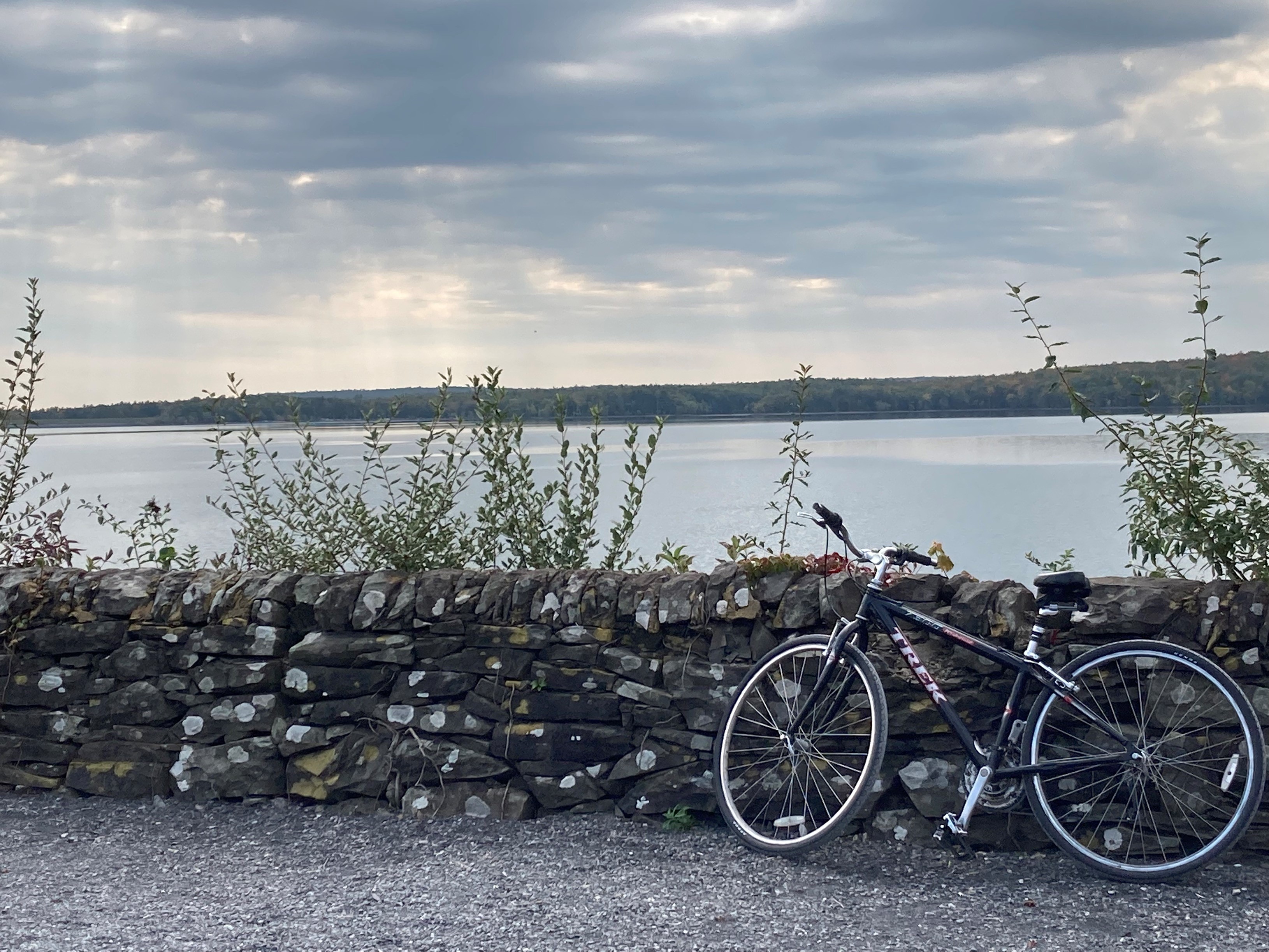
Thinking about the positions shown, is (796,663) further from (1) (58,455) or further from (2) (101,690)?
(1) (58,455)

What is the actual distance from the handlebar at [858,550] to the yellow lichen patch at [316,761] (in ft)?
8.32

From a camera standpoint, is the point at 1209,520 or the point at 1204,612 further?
the point at 1209,520

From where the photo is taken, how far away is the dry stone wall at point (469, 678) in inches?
178

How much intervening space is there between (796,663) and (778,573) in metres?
0.40

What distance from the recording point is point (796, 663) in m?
4.73

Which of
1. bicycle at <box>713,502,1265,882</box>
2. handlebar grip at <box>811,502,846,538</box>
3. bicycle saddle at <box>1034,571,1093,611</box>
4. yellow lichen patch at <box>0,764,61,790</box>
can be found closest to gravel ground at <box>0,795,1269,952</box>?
bicycle at <box>713,502,1265,882</box>

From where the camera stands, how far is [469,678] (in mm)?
4977

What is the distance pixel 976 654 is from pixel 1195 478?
137 cm

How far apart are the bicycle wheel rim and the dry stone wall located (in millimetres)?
133

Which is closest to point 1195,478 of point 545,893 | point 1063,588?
point 1063,588

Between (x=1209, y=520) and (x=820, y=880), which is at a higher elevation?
(x=1209, y=520)

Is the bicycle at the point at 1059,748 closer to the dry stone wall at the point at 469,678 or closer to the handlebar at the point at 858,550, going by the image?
the handlebar at the point at 858,550

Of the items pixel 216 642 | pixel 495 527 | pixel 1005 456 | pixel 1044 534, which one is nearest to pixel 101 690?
pixel 216 642

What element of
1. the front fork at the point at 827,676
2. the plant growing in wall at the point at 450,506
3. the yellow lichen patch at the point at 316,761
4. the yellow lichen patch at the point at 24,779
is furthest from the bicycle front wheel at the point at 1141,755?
the yellow lichen patch at the point at 24,779
